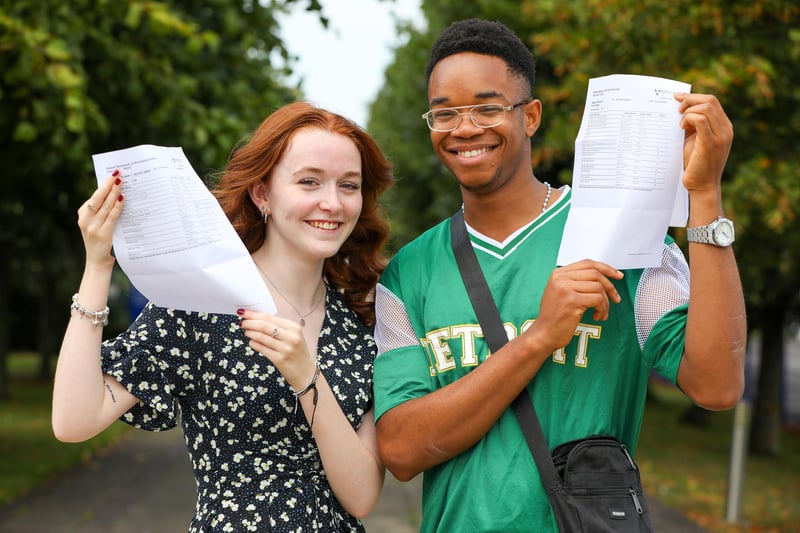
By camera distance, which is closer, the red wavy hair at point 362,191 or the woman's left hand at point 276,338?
the woman's left hand at point 276,338

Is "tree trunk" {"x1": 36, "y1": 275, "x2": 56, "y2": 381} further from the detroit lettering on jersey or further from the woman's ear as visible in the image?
the detroit lettering on jersey

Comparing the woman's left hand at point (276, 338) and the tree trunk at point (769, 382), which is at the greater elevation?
the woman's left hand at point (276, 338)

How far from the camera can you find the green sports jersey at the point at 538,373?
2480 mm

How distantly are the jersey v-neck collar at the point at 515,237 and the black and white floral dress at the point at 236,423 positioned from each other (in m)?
0.58

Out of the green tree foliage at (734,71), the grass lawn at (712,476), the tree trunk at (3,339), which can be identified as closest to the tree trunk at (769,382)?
the grass lawn at (712,476)

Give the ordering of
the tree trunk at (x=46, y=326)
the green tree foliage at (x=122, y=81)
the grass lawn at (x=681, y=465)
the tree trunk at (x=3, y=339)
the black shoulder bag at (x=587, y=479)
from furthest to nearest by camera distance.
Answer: the tree trunk at (x=46, y=326) < the tree trunk at (x=3, y=339) < the grass lawn at (x=681, y=465) < the green tree foliage at (x=122, y=81) < the black shoulder bag at (x=587, y=479)

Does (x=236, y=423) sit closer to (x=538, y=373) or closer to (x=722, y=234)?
(x=538, y=373)

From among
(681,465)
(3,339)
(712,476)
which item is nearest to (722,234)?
(712,476)

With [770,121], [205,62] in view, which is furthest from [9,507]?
[770,121]

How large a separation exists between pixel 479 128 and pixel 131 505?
311 inches

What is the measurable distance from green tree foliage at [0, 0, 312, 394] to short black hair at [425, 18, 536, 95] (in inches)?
167

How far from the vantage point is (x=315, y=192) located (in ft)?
9.13

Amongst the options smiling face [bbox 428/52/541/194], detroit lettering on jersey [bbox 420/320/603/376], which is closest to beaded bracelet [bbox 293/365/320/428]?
detroit lettering on jersey [bbox 420/320/603/376]

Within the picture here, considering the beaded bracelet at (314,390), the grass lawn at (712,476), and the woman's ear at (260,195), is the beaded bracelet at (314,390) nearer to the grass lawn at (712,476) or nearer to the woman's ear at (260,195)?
the woman's ear at (260,195)
